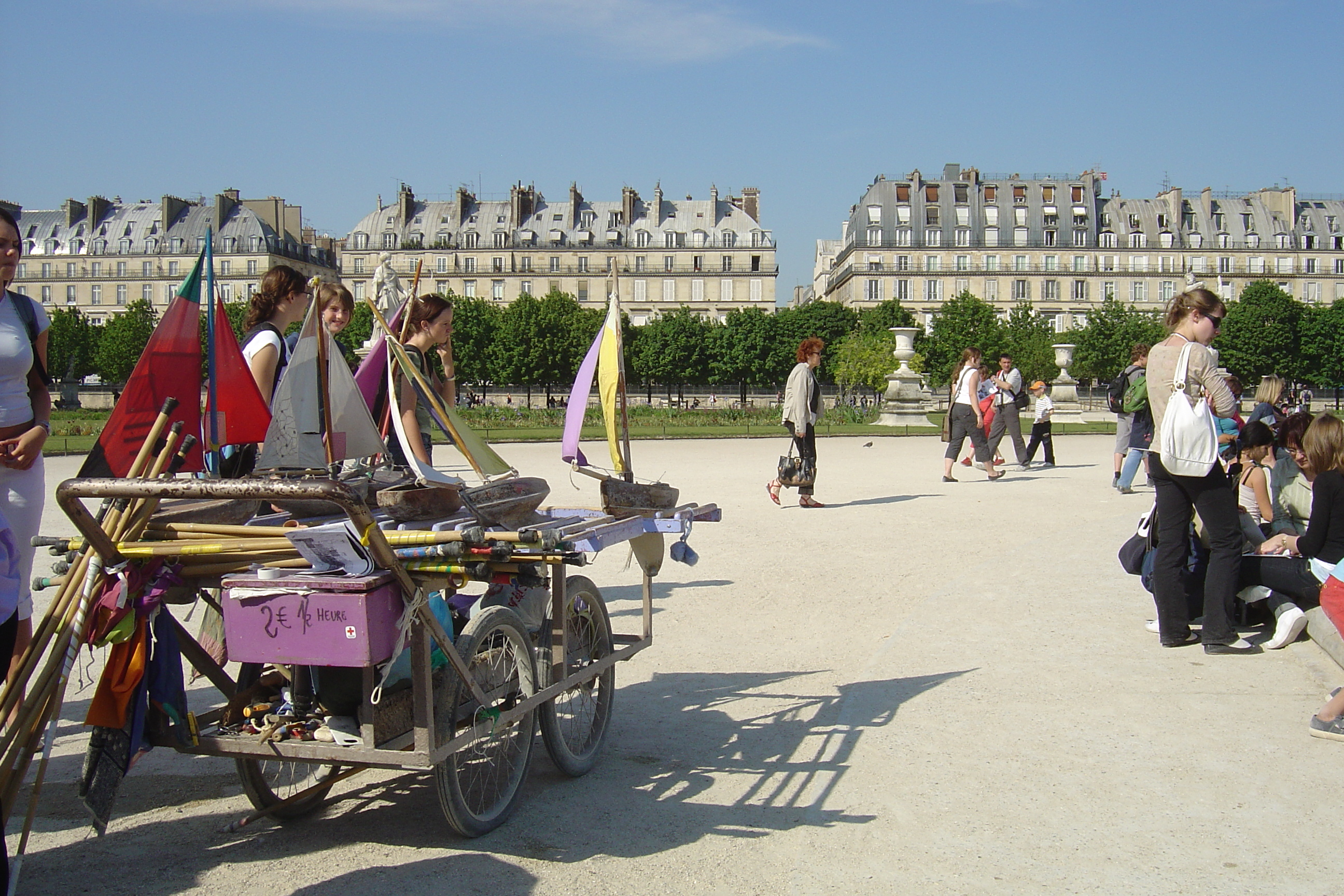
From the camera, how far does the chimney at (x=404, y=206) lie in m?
105

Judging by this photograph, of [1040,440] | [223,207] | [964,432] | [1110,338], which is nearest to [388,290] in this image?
[964,432]

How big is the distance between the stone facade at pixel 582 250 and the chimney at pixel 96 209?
72.7 ft

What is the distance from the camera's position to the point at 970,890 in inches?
152

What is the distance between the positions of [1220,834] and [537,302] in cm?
8574

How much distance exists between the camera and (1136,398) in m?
14.6

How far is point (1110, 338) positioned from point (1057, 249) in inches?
787

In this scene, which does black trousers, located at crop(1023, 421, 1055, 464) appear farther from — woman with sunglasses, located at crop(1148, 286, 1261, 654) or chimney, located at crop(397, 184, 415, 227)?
chimney, located at crop(397, 184, 415, 227)

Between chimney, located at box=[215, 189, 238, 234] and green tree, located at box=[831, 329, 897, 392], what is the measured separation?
5993 cm

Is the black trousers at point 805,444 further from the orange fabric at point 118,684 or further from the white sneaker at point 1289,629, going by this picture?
the orange fabric at point 118,684

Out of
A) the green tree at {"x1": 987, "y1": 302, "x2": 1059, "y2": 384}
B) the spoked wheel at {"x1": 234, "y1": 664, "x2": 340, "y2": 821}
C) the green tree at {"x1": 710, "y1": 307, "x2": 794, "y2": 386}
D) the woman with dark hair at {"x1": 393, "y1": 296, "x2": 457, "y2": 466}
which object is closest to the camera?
the spoked wheel at {"x1": 234, "y1": 664, "x2": 340, "y2": 821}

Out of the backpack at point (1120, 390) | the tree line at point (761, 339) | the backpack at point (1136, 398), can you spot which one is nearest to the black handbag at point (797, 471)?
the backpack at point (1136, 398)

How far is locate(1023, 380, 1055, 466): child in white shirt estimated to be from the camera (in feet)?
66.3

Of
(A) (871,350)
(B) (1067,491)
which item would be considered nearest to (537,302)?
(A) (871,350)

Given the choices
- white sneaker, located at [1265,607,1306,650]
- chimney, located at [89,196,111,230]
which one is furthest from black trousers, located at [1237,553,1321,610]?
chimney, located at [89,196,111,230]
